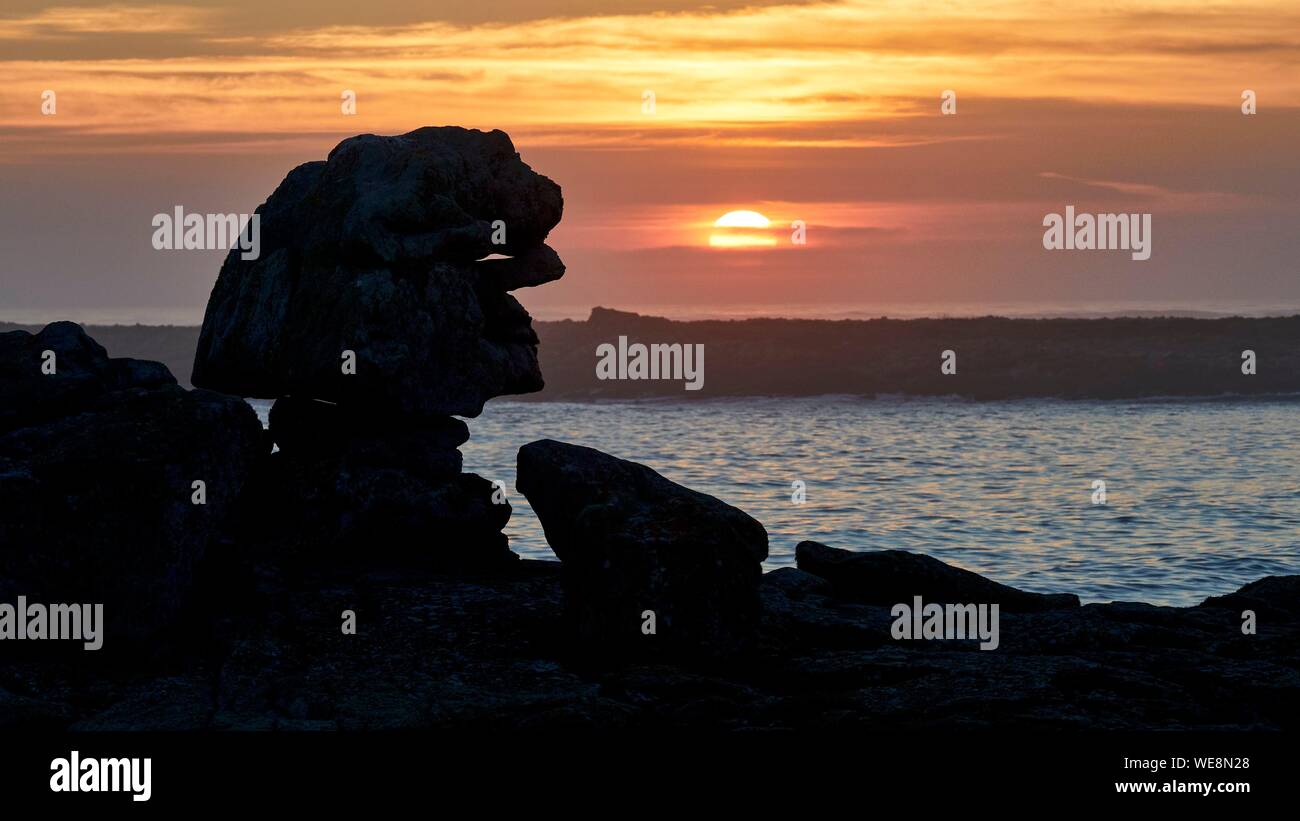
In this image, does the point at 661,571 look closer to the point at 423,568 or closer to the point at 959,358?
the point at 423,568

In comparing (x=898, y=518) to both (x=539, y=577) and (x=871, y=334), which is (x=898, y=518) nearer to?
(x=539, y=577)

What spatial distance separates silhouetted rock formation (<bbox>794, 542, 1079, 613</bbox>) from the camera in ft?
74.9

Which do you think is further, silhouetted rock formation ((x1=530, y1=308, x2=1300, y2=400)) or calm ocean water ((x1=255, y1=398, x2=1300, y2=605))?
silhouetted rock formation ((x1=530, y1=308, x2=1300, y2=400))

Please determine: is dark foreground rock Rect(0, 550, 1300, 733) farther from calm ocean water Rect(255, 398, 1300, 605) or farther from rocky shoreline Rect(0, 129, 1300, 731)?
calm ocean water Rect(255, 398, 1300, 605)

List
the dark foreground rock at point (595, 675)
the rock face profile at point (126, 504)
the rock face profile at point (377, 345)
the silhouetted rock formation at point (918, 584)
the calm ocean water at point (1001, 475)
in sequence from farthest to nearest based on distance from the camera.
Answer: the calm ocean water at point (1001, 475)
the silhouetted rock formation at point (918, 584)
the rock face profile at point (377, 345)
the rock face profile at point (126, 504)
the dark foreground rock at point (595, 675)

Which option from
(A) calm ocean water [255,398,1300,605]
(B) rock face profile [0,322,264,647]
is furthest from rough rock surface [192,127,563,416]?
(A) calm ocean water [255,398,1300,605]

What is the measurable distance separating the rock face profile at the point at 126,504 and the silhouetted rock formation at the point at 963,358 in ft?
444

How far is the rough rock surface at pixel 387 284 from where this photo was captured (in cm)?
2162

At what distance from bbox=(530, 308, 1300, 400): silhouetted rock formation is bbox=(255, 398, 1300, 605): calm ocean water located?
6672mm

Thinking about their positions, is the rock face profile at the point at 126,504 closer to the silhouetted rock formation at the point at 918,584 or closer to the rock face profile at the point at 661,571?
the rock face profile at the point at 661,571

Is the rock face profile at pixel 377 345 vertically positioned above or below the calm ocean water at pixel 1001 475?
above

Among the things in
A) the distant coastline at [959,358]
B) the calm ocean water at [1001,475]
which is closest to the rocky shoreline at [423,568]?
the calm ocean water at [1001,475]

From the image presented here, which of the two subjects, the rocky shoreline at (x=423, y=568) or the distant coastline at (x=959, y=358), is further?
the distant coastline at (x=959, y=358)
